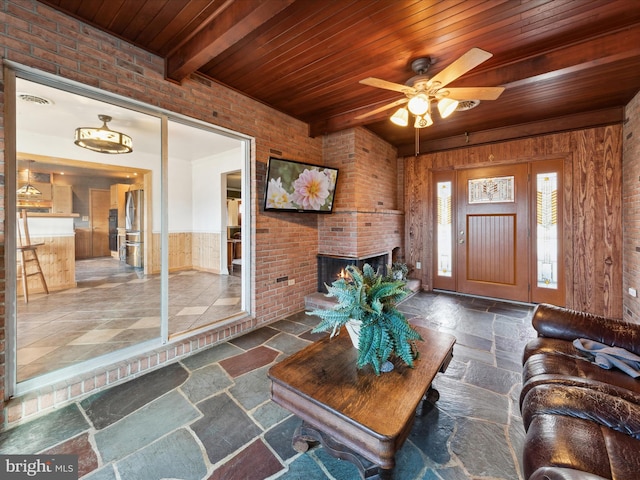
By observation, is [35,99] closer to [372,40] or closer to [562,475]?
[372,40]

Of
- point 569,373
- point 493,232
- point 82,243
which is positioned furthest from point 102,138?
point 493,232

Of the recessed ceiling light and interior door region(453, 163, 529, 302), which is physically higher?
the recessed ceiling light

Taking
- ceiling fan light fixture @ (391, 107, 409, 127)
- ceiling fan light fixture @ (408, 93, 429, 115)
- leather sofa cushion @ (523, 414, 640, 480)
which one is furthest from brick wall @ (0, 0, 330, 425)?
leather sofa cushion @ (523, 414, 640, 480)

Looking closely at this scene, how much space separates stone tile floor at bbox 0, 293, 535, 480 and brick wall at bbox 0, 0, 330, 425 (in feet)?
0.52

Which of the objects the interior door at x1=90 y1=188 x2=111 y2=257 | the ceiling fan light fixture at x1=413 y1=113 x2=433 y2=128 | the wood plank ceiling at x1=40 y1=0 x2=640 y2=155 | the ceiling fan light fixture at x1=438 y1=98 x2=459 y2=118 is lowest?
the interior door at x1=90 y1=188 x2=111 y2=257

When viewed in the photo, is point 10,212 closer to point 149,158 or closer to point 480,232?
point 149,158

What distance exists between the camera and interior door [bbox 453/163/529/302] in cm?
402

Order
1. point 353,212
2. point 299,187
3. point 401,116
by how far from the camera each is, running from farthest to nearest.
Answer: point 353,212 → point 299,187 → point 401,116

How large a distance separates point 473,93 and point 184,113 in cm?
250

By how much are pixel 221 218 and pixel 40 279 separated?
9.61 feet

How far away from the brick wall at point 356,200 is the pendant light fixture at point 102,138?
2.89 m

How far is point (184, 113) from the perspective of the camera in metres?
2.45

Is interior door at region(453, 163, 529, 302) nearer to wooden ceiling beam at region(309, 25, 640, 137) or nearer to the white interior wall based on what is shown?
wooden ceiling beam at region(309, 25, 640, 137)

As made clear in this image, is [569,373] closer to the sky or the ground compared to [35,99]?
closer to the ground
